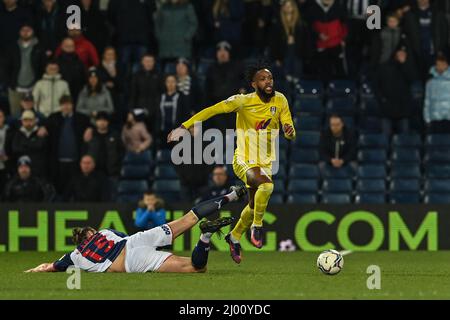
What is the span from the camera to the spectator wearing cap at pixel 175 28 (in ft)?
80.0

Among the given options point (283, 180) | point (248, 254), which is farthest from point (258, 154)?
point (283, 180)

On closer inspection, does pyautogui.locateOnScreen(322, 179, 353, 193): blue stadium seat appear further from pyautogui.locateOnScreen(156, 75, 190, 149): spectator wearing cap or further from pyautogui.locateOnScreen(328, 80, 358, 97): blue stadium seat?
pyautogui.locateOnScreen(156, 75, 190, 149): spectator wearing cap

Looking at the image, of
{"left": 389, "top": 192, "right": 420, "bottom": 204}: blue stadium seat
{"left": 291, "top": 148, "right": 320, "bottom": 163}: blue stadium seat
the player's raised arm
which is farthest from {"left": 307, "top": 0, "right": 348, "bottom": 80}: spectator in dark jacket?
the player's raised arm

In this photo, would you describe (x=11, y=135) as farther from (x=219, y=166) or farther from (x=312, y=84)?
(x=312, y=84)

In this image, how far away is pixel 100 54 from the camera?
81.7 ft

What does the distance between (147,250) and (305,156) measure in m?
8.31

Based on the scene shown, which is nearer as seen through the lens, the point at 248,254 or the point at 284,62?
the point at 248,254

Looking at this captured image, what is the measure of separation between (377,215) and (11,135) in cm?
616

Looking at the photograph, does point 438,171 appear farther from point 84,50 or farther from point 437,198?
point 84,50

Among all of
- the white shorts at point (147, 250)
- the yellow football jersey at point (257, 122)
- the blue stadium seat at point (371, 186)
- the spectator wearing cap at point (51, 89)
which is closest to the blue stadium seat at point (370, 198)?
the blue stadium seat at point (371, 186)

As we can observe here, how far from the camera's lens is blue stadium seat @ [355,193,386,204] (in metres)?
23.1

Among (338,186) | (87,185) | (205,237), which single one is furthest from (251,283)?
(338,186)

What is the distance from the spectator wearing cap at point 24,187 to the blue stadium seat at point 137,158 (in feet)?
5.52

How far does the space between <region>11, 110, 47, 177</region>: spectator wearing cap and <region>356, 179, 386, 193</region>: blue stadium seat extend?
528cm
